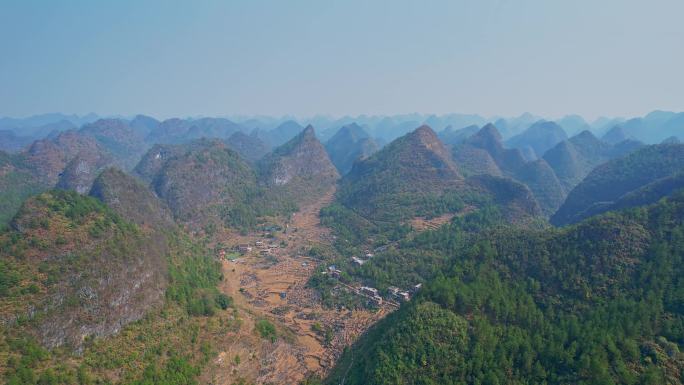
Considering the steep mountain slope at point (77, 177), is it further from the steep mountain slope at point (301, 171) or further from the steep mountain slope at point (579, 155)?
the steep mountain slope at point (579, 155)

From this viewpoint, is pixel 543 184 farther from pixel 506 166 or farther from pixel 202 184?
pixel 202 184

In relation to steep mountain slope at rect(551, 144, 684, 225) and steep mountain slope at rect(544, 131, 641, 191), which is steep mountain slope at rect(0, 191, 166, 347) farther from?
steep mountain slope at rect(544, 131, 641, 191)

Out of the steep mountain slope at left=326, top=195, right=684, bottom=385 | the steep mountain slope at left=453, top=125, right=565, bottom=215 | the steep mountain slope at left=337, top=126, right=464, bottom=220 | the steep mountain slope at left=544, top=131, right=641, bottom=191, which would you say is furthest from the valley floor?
the steep mountain slope at left=544, top=131, right=641, bottom=191

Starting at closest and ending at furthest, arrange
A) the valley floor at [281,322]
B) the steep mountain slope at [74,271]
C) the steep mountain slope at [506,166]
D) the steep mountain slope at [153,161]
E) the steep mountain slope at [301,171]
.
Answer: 1. the steep mountain slope at [74,271]
2. the valley floor at [281,322]
3. the steep mountain slope at [506,166]
4. the steep mountain slope at [301,171]
5. the steep mountain slope at [153,161]

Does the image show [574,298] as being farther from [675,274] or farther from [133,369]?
[133,369]


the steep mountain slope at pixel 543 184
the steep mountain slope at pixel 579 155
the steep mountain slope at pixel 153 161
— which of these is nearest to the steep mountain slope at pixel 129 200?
the steep mountain slope at pixel 153 161
